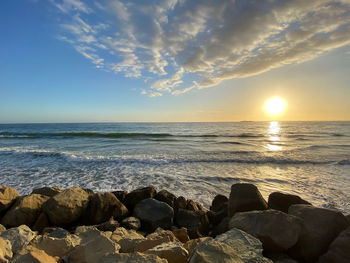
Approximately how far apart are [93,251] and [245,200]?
2748mm

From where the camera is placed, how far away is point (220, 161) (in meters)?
12.1

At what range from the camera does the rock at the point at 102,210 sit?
13.4 feet

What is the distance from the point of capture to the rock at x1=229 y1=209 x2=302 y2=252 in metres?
2.36

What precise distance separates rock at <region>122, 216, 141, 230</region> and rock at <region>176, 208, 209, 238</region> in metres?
0.78

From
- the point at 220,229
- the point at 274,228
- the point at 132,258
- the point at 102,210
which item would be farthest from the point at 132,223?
the point at 274,228

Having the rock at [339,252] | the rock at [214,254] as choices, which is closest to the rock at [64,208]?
the rock at [214,254]

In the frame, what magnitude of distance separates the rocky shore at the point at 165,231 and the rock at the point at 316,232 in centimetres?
1

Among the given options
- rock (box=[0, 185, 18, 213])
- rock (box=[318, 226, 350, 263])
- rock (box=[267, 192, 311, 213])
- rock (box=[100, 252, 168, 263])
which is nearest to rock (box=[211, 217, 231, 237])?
rock (box=[267, 192, 311, 213])

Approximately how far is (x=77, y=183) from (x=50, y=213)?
3798mm

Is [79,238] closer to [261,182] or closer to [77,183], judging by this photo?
[77,183]

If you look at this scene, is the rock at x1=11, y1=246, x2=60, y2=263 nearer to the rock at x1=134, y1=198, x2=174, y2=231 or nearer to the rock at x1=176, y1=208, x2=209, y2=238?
the rock at x1=134, y1=198, x2=174, y2=231

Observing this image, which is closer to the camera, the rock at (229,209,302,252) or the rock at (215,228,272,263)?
the rock at (215,228,272,263)

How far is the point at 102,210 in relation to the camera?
13.5 ft

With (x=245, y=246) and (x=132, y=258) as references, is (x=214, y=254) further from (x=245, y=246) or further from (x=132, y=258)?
(x=132, y=258)
